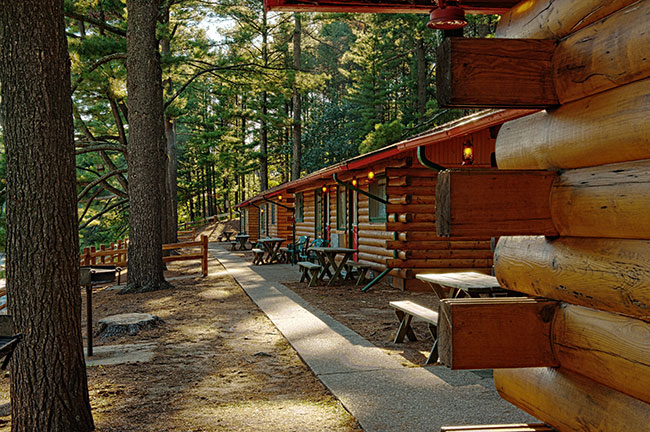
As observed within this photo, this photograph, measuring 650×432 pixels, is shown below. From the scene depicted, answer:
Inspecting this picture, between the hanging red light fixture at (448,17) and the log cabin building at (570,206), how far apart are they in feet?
1.32

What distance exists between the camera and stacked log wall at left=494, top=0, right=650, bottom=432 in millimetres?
2117

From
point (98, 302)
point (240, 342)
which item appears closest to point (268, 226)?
point (98, 302)

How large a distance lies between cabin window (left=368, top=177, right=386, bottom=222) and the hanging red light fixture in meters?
9.12

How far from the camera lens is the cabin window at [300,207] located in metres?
21.7

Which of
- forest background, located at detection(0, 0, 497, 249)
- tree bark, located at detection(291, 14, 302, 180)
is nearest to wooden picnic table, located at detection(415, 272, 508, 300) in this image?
forest background, located at detection(0, 0, 497, 249)

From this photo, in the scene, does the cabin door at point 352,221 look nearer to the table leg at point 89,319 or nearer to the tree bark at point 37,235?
the table leg at point 89,319

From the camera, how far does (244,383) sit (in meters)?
5.32

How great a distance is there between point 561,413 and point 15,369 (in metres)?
3.56

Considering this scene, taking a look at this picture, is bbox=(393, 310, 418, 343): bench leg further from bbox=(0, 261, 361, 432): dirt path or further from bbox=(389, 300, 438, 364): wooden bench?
bbox=(0, 261, 361, 432): dirt path

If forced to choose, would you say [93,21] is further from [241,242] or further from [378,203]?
[241,242]

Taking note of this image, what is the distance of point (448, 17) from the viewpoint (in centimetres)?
304

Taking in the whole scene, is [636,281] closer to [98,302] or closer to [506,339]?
[506,339]

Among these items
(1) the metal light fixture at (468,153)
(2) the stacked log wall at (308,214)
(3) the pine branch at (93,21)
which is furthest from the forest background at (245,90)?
(1) the metal light fixture at (468,153)

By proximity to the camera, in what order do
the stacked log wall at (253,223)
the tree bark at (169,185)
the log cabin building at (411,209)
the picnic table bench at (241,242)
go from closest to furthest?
the log cabin building at (411,209) < the tree bark at (169,185) < the picnic table bench at (241,242) < the stacked log wall at (253,223)
